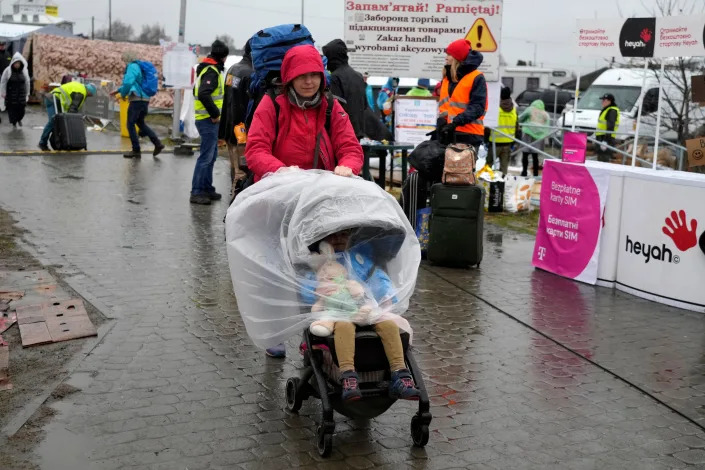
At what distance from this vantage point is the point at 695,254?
7.50 metres

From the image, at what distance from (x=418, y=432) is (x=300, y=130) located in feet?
6.31

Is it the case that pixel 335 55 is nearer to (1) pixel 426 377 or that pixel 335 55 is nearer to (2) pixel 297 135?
(2) pixel 297 135

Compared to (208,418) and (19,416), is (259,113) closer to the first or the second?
(208,418)

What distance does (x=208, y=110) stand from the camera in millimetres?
11445

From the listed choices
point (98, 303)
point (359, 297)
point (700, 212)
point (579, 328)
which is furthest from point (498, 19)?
point (359, 297)

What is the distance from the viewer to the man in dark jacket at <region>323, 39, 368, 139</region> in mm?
8984

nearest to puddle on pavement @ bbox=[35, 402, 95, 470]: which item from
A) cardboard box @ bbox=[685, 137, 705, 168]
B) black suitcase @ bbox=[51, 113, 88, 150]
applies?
cardboard box @ bbox=[685, 137, 705, 168]

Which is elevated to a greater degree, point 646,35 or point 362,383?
point 646,35

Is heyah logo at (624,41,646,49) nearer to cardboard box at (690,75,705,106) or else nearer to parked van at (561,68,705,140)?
cardboard box at (690,75,705,106)

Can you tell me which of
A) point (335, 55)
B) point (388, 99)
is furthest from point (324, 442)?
point (388, 99)

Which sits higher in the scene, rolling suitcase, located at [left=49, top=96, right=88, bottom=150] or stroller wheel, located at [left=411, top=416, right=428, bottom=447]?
rolling suitcase, located at [left=49, top=96, right=88, bottom=150]

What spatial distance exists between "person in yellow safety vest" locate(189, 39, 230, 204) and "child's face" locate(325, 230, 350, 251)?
23.1ft

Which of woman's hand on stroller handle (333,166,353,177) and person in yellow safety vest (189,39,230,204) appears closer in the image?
woman's hand on stroller handle (333,166,353,177)

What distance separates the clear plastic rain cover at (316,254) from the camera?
4.57 metres
